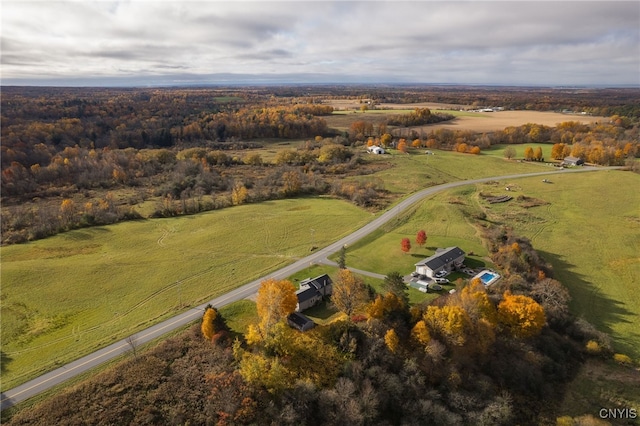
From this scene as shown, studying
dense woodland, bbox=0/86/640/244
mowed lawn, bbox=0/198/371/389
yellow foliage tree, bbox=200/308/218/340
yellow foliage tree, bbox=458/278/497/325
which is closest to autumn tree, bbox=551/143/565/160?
dense woodland, bbox=0/86/640/244

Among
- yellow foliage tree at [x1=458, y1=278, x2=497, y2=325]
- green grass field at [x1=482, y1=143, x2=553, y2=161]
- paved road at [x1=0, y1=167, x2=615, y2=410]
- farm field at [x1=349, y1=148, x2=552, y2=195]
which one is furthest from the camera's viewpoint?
green grass field at [x1=482, y1=143, x2=553, y2=161]

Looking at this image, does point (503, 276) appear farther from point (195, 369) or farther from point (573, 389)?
point (195, 369)

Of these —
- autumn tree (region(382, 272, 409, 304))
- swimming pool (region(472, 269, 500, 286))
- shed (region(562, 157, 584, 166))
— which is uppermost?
shed (region(562, 157, 584, 166))

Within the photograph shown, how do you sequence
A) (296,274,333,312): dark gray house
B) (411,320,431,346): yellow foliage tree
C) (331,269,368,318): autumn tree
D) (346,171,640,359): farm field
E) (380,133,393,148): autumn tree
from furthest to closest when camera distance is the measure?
(380,133,393,148): autumn tree → (346,171,640,359): farm field → (296,274,333,312): dark gray house → (331,269,368,318): autumn tree → (411,320,431,346): yellow foliage tree

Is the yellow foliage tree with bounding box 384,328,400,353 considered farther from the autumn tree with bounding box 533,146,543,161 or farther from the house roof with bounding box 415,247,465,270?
the autumn tree with bounding box 533,146,543,161

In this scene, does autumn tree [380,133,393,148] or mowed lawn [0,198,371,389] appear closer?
mowed lawn [0,198,371,389]

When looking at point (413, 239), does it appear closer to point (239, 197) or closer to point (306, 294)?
point (306, 294)

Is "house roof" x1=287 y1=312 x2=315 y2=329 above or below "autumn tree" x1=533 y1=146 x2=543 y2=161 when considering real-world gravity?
below
